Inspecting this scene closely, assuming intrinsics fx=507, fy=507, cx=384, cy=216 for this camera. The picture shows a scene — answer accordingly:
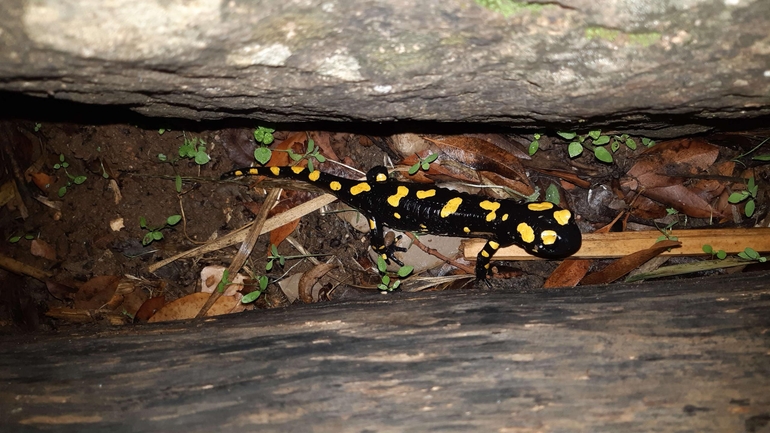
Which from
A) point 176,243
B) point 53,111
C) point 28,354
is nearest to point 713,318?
point 28,354

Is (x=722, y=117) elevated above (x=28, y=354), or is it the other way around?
(x=722, y=117)

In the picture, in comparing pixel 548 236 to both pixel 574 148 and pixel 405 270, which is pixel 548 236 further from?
pixel 405 270

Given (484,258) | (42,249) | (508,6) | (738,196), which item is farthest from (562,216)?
(42,249)

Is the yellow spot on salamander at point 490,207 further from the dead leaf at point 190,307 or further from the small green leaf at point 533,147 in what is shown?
the dead leaf at point 190,307

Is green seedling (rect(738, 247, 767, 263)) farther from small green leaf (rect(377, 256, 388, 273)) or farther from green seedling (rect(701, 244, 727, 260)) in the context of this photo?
small green leaf (rect(377, 256, 388, 273))

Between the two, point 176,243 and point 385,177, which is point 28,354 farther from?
point 385,177

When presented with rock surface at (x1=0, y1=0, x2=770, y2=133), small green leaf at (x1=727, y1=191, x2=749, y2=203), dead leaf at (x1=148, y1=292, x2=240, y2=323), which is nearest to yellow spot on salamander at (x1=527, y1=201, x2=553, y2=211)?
small green leaf at (x1=727, y1=191, x2=749, y2=203)

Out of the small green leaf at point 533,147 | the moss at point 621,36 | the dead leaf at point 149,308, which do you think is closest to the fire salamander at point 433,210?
the small green leaf at point 533,147
